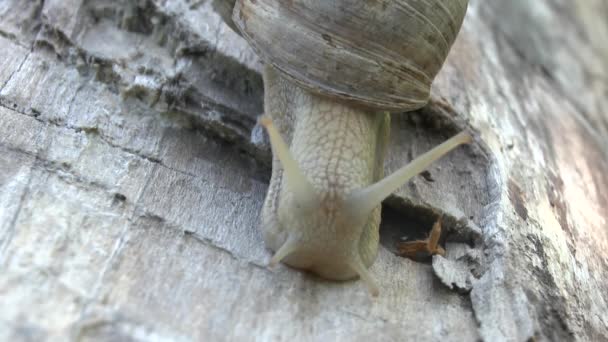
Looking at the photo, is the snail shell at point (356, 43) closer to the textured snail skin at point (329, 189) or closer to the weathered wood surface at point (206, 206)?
the textured snail skin at point (329, 189)

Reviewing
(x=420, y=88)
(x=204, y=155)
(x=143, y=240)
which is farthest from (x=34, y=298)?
(x=420, y=88)

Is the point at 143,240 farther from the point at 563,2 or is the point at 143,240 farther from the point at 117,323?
the point at 563,2

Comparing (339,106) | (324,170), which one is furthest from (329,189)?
(339,106)

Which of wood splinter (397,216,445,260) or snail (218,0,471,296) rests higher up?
snail (218,0,471,296)

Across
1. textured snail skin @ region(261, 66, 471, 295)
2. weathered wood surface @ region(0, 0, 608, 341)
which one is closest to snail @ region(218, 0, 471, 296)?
textured snail skin @ region(261, 66, 471, 295)

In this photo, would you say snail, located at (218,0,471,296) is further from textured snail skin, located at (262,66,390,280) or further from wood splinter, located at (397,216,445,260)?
wood splinter, located at (397,216,445,260)

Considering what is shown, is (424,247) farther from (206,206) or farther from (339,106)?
(206,206)

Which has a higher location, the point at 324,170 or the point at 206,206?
the point at 324,170

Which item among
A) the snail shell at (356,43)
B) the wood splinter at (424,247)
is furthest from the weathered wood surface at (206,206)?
the snail shell at (356,43)
